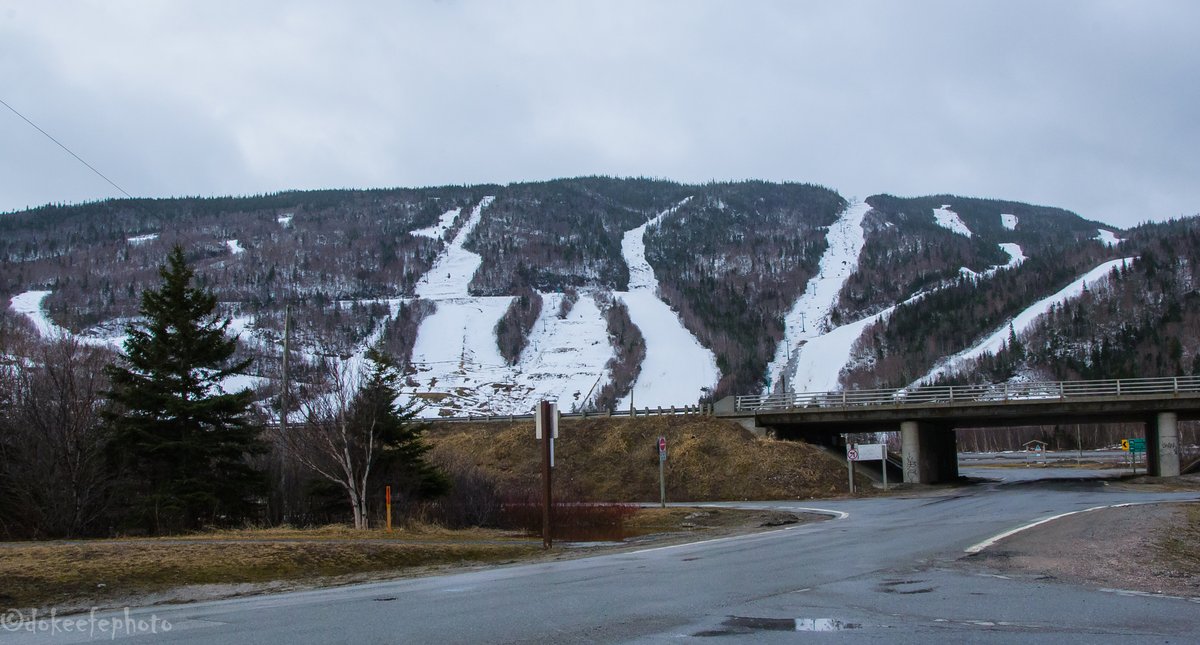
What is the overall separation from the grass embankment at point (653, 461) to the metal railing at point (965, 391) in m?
3.42

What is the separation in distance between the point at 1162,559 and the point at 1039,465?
90154 mm

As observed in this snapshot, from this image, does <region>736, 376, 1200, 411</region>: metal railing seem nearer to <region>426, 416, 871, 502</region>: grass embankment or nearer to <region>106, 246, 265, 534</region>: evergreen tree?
<region>426, 416, 871, 502</region>: grass embankment

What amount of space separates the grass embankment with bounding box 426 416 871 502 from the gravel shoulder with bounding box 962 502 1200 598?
26862 millimetres

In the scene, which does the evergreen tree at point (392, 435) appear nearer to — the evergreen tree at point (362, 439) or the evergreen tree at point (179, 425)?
the evergreen tree at point (362, 439)

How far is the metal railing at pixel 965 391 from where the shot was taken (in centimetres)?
5003

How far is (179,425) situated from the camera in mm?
27875

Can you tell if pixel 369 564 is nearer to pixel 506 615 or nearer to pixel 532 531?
pixel 506 615

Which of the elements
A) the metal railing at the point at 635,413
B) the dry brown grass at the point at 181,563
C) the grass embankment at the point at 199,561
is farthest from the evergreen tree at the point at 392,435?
the metal railing at the point at 635,413

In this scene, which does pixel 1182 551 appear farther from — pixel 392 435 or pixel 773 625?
pixel 392 435

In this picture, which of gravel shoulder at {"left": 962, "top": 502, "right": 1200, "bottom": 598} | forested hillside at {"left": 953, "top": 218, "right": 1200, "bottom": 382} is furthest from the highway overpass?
forested hillside at {"left": 953, "top": 218, "right": 1200, "bottom": 382}

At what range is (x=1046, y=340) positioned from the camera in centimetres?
16712

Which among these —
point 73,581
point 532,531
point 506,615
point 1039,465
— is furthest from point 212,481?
point 1039,465

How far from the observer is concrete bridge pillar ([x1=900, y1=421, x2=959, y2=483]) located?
50.8 m

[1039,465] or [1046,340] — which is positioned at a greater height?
[1046,340]
